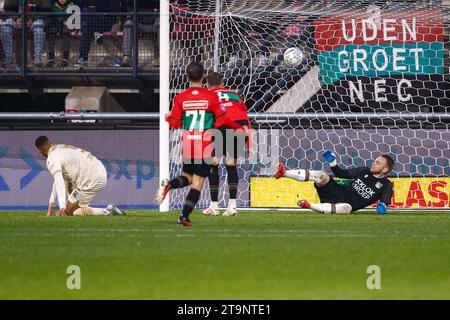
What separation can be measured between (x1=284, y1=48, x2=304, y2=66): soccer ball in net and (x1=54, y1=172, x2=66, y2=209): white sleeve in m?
5.54

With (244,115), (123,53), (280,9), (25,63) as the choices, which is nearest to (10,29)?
(25,63)

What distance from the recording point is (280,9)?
16.1 m

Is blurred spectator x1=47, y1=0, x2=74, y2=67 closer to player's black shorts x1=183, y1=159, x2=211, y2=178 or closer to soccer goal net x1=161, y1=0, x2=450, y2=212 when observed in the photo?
soccer goal net x1=161, y1=0, x2=450, y2=212

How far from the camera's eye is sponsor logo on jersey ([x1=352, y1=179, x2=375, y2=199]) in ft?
45.7

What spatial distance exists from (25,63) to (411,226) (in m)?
9.81

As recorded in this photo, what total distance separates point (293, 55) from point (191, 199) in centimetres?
695

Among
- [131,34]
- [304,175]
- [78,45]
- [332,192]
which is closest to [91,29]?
[78,45]

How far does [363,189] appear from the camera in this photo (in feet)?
45.8

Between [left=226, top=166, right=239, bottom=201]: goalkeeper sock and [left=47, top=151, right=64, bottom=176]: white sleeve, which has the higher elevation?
[left=47, top=151, right=64, bottom=176]: white sleeve

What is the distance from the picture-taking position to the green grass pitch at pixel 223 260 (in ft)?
20.3

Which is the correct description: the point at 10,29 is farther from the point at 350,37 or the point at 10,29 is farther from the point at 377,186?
the point at 377,186

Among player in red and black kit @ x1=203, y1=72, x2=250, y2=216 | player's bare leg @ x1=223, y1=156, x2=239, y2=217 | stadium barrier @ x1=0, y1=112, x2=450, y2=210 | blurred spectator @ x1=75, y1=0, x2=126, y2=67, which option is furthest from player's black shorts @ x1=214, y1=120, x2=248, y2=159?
A: blurred spectator @ x1=75, y1=0, x2=126, y2=67

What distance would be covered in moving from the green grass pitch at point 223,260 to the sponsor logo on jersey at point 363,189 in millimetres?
2714

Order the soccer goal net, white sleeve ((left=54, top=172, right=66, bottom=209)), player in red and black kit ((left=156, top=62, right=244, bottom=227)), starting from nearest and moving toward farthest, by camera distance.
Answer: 1. player in red and black kit ((left=156, top=62, right=244, bottom=227))
2. white sleeve ((left=54, top=172, right=66, bottom=209))
3. the soccer goal net
